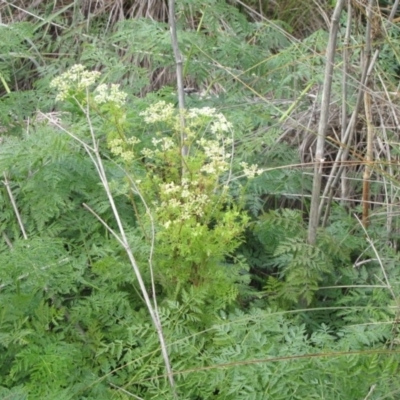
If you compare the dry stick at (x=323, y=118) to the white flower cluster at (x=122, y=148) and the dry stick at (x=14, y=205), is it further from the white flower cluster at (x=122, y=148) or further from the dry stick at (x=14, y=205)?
the dry stick at (x=14, y=205)

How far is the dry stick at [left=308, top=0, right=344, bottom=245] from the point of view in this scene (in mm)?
2465

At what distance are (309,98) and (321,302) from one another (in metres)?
1.14

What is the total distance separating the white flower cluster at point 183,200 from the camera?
2.33 metres

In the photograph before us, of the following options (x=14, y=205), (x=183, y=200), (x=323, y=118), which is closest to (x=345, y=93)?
(x=323, y=118)

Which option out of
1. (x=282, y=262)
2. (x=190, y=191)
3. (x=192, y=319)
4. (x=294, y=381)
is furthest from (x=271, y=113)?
(x=294, y=381)

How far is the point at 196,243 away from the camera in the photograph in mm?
2398

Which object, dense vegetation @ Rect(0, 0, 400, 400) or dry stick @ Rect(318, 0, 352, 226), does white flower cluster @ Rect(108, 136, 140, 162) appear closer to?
dense vegetation @ Rect(0, 0, 400, 400)

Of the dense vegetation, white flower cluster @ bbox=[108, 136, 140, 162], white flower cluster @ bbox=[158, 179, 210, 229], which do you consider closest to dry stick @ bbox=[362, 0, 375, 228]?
the dense vegetation

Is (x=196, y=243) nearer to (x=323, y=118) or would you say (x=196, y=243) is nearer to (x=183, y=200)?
(x=183, y=200)

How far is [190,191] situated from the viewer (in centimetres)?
243

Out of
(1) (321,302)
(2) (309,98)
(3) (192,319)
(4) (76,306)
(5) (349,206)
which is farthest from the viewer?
(2) (309,98)

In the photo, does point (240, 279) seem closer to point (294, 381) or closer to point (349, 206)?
point (294, 381)

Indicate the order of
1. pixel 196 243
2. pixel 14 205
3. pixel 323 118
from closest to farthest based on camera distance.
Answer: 1. pixel 196 243
2. pixel 323 118
3. pixel 14 205

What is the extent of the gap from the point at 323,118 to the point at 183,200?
483 millimetres
